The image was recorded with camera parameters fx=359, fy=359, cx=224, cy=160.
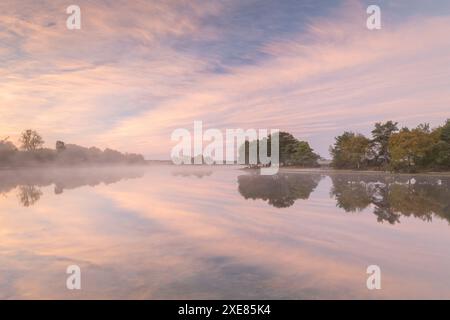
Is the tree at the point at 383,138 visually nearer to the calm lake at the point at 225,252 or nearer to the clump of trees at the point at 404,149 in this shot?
the clump of trees at the point at 404,149

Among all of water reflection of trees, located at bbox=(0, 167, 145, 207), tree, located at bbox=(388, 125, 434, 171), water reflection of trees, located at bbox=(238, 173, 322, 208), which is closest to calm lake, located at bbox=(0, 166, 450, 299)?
water reflection of trees, located at bbox=(238, 173, 322, 208)

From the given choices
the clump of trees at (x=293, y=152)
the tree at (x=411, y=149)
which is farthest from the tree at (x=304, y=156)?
the tree at (x=411, y=149)

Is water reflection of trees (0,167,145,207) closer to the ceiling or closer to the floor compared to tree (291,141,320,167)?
closer to the floor

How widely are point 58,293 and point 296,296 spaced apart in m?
5.43

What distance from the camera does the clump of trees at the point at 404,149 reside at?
6506cm

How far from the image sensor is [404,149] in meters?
66.2

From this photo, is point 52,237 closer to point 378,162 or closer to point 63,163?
point 378,162

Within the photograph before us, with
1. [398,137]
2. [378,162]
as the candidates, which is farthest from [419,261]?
[378,162]

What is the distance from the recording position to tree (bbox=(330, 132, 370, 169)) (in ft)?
275

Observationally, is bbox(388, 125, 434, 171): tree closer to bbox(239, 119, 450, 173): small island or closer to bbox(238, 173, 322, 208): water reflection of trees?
bbox(239, 119, 450, 173): small island

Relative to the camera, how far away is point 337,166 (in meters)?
91.1

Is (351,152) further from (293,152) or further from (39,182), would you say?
(39,182)

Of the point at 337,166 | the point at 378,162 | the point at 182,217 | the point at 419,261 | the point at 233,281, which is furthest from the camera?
the point at 337,166

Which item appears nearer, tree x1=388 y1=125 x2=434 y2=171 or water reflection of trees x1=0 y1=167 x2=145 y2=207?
water reflection of trees x1=0 y1=167 x2=145 y2=207
